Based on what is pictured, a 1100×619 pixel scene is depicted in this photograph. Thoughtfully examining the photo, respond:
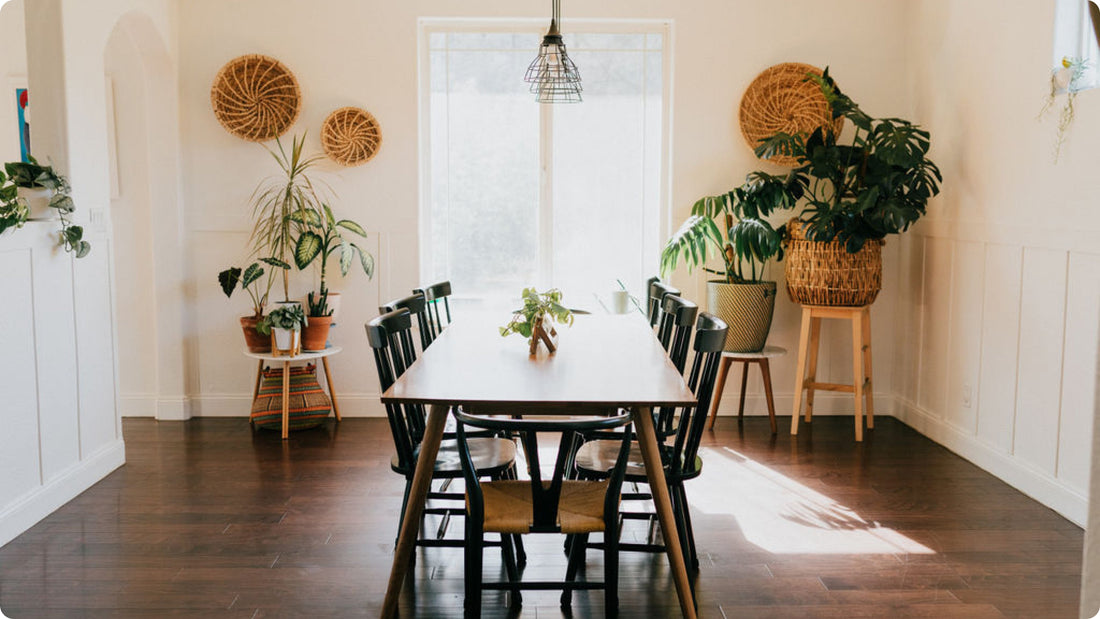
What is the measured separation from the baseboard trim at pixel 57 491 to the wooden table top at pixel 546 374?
1706 mm

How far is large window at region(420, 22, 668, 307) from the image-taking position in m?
5.43

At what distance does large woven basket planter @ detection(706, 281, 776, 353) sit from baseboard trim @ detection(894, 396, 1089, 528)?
98cm

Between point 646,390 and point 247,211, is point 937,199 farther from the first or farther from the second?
point 247,211

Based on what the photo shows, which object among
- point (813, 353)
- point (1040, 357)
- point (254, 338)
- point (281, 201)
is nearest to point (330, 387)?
point (254, 338)

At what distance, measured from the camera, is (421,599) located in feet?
9.50

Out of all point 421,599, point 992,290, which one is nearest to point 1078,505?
point 992,290

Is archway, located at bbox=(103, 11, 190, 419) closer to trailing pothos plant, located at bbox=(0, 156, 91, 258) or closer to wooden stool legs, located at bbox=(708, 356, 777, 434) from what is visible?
trailing pothos plant, located at bbox=(0, 156, 91, 258)

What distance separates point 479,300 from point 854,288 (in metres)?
2.18

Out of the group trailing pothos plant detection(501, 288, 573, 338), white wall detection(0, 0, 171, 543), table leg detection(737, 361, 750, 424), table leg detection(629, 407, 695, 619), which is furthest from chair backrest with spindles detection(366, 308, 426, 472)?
table leg detection(737, 361, 750, 424)

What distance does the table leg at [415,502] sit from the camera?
8.91ft

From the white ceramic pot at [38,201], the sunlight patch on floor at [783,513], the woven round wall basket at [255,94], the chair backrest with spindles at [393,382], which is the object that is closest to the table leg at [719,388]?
the sunlight patch on floor at [783,513]

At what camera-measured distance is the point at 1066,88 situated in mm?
3713

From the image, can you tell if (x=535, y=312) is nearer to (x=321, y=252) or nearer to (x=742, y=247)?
(x=742, y=247)

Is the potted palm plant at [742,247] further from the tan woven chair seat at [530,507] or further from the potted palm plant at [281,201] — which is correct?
the tan woven chair seat at [530,507]
